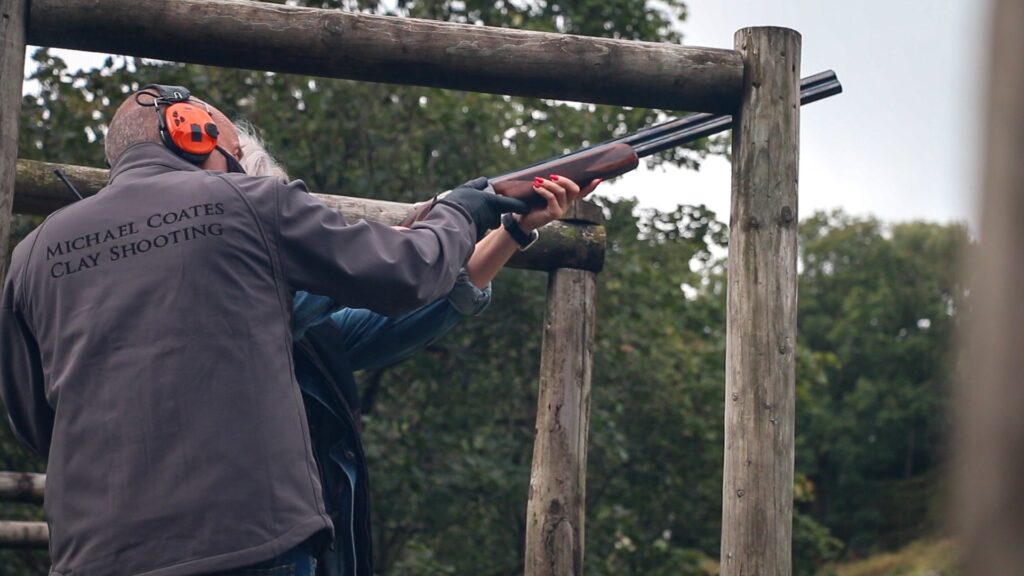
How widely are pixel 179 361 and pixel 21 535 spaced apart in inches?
167

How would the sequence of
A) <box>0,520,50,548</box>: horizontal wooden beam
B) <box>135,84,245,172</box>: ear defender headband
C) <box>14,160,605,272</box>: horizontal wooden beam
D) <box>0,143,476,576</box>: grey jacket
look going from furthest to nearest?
1. <box>0,520,50,548</box>: horizontal wooden beam
2. <box>14,160,605,272</box>: horizontal wooden beam
3. <box>135,84,245,172</box>: ear defender headband
4. <box>0,143,476,576</box>: grey jacket

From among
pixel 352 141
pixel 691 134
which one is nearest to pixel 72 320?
pixel 691 134

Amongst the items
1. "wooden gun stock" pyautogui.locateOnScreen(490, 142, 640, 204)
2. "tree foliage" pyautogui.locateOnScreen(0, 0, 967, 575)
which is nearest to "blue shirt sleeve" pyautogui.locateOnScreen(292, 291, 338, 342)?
"wooden gun stock" pyautogui.locateOnScreen(490, 142, 640, 204)

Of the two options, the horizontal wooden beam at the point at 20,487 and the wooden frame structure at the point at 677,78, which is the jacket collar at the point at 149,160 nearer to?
the wooden frame structure at the point at 677,78

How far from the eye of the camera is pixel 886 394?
3634 cm

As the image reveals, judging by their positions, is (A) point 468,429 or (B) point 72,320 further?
(A) point 468,429

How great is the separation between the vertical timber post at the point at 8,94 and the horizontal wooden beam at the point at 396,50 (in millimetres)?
63

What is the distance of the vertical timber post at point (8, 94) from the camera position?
132 inches

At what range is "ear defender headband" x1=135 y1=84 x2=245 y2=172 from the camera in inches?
113

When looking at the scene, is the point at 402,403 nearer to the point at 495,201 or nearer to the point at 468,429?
the point at 468,429

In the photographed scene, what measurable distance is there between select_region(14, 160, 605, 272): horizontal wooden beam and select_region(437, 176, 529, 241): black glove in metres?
1.48

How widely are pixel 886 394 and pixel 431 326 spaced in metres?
34.7

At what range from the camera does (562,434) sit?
520cm

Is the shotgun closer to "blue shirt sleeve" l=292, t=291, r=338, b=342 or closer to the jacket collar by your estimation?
"blue shirt sleeve" l=292, t=291, r=338, b=342
